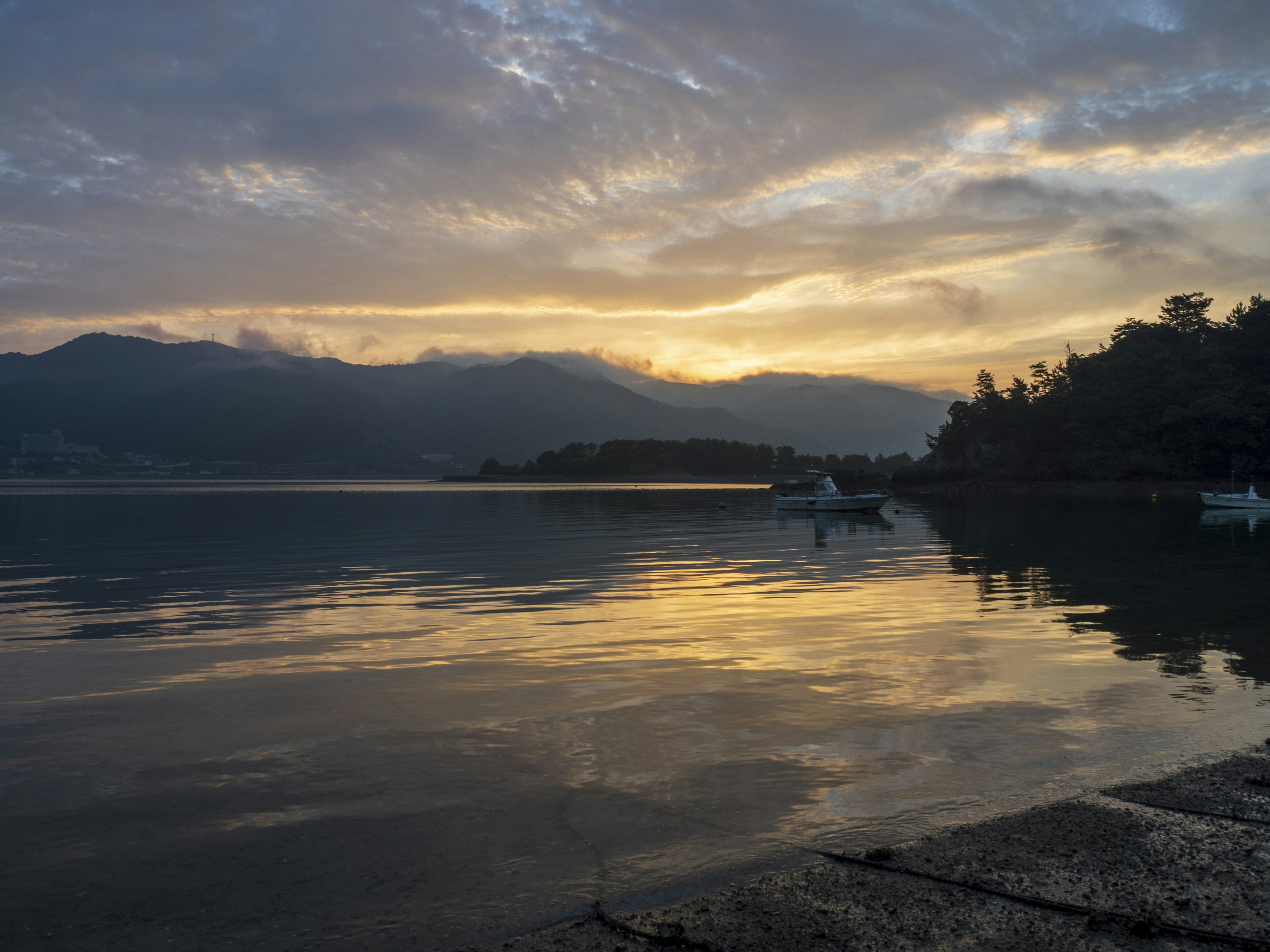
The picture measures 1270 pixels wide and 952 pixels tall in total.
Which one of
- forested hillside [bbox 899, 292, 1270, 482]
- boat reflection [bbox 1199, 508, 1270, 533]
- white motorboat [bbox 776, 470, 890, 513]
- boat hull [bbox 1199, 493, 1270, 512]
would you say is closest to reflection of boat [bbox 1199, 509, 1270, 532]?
boat reflection [bbox 1199, 508, 1270, 533]

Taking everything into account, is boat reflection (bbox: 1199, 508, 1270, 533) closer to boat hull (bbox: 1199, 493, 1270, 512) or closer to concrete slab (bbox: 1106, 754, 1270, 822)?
boat hull (bbox: 1199, 493, 1270, 512)

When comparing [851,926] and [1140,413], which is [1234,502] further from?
[851,926]

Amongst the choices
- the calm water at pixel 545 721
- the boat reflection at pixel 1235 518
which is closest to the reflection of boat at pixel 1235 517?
the boat reflection at pixel 1235 518

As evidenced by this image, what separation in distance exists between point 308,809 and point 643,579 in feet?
75.3

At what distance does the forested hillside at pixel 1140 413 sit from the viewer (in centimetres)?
13250

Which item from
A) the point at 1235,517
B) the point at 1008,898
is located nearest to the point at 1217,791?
the point at 1008,898

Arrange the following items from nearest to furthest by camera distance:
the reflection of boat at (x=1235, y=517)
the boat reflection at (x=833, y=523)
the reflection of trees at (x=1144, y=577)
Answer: the reflection of trees at (x=1144, y=577) → the boat reflection at (x=833, y=523) → the reflection of boat at (x=1235, y=517)

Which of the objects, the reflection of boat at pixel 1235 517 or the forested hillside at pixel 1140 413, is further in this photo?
the forested hillside at pixel 1140 413

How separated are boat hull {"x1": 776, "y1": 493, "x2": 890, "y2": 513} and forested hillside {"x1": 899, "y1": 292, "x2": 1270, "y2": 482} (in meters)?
82.1

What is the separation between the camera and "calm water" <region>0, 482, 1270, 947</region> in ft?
24.8

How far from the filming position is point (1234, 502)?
87875 mm

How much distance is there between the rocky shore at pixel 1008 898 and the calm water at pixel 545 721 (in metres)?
0.56

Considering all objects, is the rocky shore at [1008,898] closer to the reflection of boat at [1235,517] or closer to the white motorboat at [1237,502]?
the reflection of boat at [1235,517]

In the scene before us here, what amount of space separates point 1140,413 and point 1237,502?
213ft
